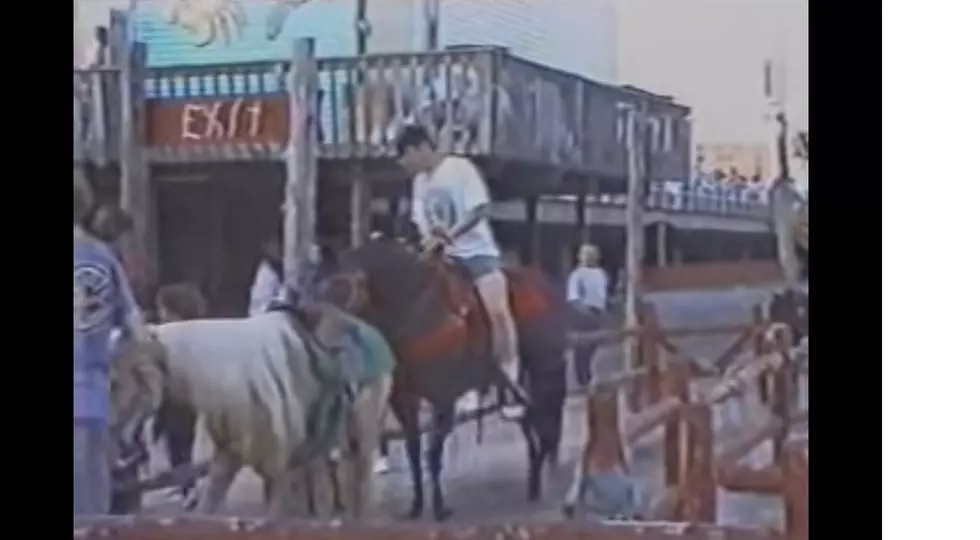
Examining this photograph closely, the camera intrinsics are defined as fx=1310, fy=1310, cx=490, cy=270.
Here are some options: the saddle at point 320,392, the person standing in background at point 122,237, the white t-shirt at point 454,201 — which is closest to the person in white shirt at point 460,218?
the white t-shirt at point 454,201

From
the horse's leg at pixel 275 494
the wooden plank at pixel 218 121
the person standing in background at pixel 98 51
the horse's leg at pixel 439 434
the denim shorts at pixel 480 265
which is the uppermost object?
the person standing in background at pixel 98 51

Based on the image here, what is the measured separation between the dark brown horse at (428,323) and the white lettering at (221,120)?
12cm

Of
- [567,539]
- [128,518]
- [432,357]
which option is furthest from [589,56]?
[128,518]

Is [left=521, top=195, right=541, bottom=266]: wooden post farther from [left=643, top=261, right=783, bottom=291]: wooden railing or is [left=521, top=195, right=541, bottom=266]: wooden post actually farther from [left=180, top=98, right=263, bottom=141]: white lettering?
[left=180, top=98, right=263, bottom=141]: white lettering

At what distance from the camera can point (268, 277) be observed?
3.17 feet

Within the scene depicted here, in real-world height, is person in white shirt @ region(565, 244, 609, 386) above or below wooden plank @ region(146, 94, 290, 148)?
below

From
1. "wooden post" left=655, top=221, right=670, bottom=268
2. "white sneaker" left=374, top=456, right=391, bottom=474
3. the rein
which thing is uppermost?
"wooden post" left=655, top=221, right=670, bottom=268

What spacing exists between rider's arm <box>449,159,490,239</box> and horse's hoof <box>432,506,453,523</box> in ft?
0.66

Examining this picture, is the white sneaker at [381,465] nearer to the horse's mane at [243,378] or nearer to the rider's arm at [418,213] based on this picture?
the horse's mane at [243,378]

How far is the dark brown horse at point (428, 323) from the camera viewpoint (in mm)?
958

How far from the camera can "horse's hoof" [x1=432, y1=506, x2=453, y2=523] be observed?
96 cm

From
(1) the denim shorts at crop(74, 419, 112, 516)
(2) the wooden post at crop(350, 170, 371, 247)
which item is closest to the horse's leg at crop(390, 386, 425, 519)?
(2) the wooden post at crop(350, 170, 371, 247)

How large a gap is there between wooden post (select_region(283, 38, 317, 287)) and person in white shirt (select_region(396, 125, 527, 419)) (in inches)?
2.7

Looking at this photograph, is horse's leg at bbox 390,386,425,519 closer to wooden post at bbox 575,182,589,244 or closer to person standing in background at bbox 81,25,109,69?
wooden post at bbox 575,182,589,244
